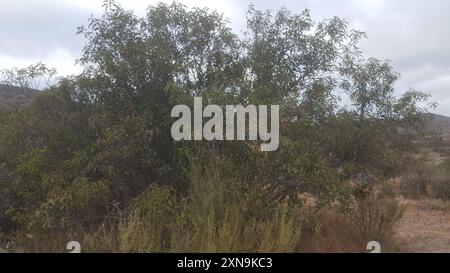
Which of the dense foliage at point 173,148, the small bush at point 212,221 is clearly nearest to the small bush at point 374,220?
the dense foliage at point 173,148

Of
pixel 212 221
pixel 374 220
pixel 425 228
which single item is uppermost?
pixel 212 221

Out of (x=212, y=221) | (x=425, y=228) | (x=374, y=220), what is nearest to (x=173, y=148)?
(x=212, y=221)

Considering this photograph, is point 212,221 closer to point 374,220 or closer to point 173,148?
point 173,148

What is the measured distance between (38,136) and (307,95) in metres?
4.85

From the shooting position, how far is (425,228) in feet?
36.9

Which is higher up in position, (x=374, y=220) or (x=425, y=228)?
(x=374, y=220)

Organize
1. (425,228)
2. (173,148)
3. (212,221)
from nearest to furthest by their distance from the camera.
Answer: (212,221) → (173,148) → (425,228)

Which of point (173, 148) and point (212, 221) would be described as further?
point (173, 148)

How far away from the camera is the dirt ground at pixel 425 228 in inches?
349

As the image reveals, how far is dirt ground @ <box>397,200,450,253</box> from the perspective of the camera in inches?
349

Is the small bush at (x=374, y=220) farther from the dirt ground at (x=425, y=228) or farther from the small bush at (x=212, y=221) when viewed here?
the small bush at (x=212, y=221)

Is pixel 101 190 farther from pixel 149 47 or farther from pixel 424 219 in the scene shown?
pixel 424 219

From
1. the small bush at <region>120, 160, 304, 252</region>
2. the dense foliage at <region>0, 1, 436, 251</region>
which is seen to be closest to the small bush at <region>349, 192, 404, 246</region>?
the dense foliage at <region>0, 1, 436, 251</region>
